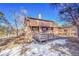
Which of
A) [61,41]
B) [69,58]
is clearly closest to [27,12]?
Result: [61,41]

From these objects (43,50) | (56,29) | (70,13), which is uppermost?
(70,13)

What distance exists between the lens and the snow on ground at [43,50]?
128cm

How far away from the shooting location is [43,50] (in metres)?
1.28

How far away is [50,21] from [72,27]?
0.19 meters

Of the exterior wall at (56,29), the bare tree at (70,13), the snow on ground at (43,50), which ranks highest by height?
the bare tree at (70,13)

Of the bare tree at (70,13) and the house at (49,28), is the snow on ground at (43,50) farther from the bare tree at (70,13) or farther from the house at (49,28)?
the bare tree at (70,13)

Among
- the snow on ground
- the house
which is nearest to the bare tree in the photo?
the house

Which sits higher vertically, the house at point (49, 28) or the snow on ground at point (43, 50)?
the house at point (49, 28)

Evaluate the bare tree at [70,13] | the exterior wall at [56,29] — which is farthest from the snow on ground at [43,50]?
the bare tree at [70,13]

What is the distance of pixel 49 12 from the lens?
1.30m

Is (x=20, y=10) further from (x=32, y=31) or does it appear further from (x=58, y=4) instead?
(x=58, y=4)

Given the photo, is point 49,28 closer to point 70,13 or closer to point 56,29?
point 56,29

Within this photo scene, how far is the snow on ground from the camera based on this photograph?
4.19 feet

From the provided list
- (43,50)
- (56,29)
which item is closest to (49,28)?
(56,29)
